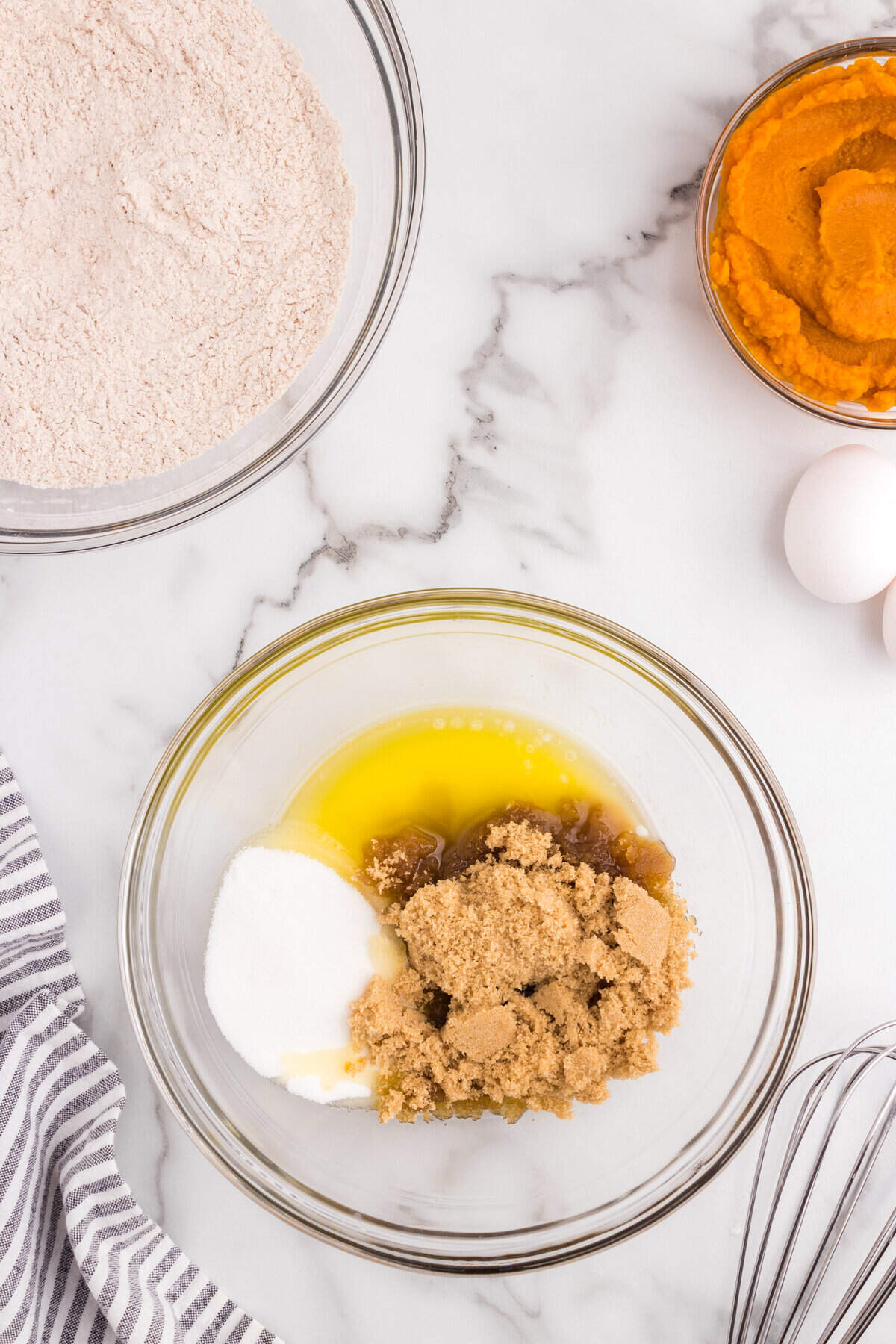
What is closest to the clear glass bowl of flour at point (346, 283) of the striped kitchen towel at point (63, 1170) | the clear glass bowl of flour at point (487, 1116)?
the clear glass bowl of flour at point (487, 1116)

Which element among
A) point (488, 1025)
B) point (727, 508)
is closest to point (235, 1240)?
point (488, 1025)

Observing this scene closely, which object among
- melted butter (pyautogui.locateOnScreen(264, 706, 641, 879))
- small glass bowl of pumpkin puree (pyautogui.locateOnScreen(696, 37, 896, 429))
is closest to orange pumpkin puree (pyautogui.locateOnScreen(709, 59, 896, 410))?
small glass bowl of pumpkin puree (pyautogui.locateOnScreen(696, 37, 896, 429))

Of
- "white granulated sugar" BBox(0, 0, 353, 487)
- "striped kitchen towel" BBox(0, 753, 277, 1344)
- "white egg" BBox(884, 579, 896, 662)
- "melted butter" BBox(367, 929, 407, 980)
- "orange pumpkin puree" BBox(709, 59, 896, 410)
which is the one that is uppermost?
"orange pumpkin puree" BBox(709, 59, 896, 410)

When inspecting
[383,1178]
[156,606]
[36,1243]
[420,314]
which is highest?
[420,314]

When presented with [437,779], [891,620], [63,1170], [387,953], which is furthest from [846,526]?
[63,1170]

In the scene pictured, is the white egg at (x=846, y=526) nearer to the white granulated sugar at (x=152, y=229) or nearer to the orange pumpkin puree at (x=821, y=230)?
the orange pumpkin puree at (x=821, y=230)

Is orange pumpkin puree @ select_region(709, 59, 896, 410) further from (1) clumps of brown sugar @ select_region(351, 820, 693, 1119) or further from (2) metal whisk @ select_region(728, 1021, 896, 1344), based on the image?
(2) metal whisk @ select_region(728, 1021, 896, 1344)

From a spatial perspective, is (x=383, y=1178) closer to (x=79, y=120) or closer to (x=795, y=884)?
(x=795, y=884)
